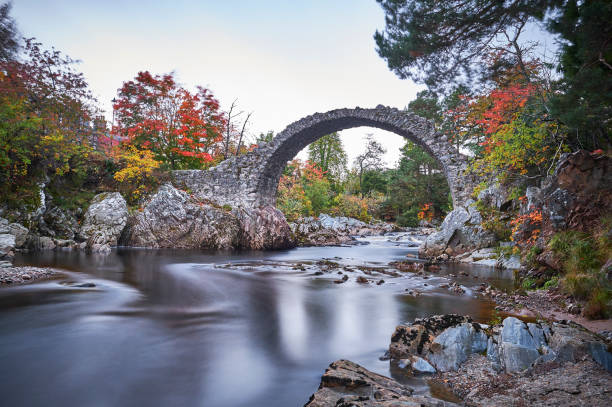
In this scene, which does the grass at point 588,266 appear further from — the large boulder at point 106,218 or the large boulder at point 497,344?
the large boulder at point 106,218

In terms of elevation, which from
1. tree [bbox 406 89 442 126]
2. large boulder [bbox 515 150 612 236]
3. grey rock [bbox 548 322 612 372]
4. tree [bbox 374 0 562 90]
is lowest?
grey rock [bbox 548 322 612 372]

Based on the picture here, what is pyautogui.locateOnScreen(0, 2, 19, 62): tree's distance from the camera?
10438 mm

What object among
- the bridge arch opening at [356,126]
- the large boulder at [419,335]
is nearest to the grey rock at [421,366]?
the large boulder at [419,335]

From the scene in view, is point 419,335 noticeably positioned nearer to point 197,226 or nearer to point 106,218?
point 197,226

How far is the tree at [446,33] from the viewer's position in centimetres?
370

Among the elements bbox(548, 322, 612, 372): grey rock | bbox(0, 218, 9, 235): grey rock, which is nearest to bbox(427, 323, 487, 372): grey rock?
Result: bbox(548, 322, 612, 372): grey rock

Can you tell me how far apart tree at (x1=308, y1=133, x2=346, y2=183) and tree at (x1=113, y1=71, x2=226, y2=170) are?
56.6 ft

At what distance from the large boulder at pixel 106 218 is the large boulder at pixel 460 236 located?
10.2m

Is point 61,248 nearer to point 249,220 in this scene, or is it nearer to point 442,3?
point 249,220

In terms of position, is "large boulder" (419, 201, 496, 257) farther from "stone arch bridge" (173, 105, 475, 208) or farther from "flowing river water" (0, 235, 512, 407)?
"stone arch bridge" (173, 105, 475, 208)

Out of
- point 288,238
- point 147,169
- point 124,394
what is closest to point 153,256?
point 147,169

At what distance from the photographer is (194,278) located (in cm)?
641

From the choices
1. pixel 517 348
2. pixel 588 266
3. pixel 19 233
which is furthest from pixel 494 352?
pixel 19 233

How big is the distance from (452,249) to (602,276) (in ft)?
20.3
